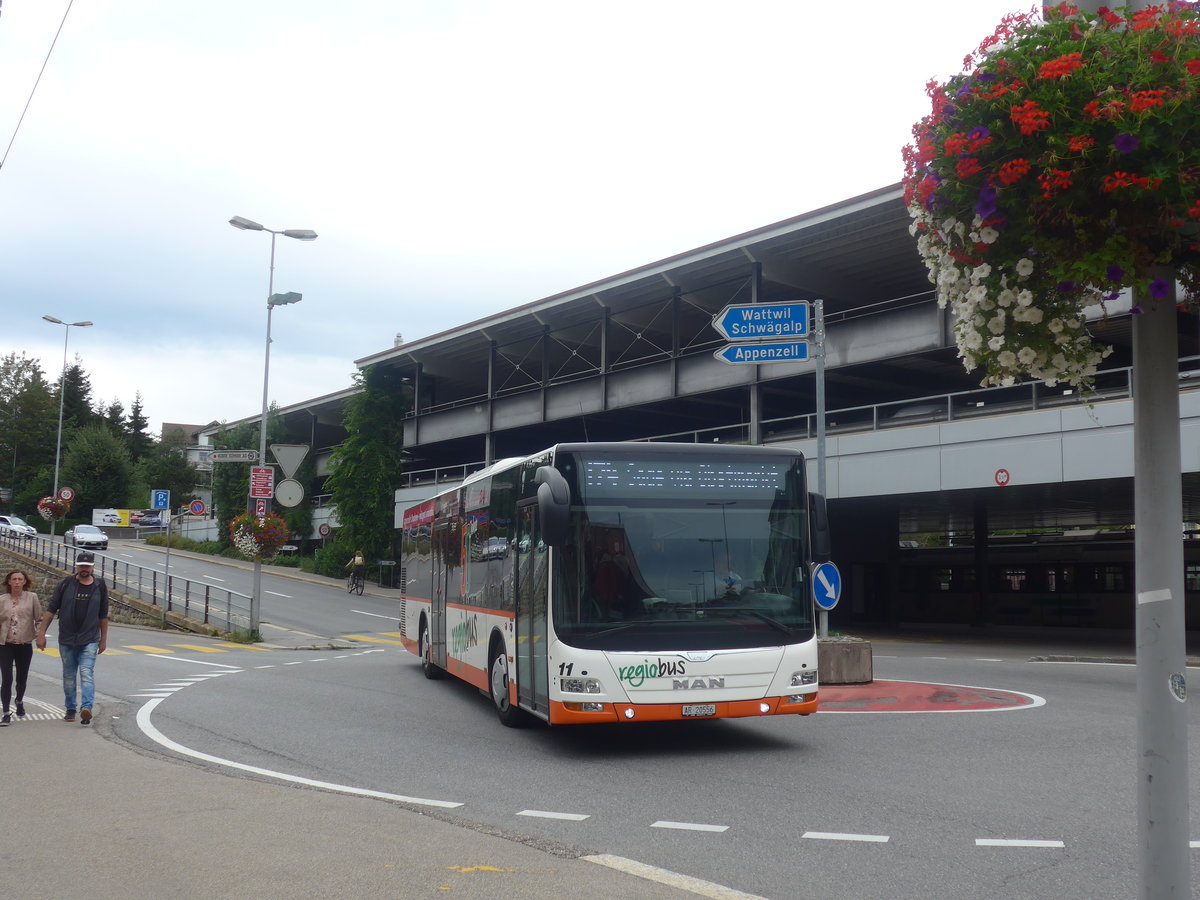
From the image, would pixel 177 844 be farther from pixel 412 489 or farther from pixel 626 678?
pixel 412 489

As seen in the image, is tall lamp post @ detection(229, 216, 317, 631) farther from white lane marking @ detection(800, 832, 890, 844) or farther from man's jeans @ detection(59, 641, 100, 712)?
white lane marking @ detection(800, 832, 890, 844)

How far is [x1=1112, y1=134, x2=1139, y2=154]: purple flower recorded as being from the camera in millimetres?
3207

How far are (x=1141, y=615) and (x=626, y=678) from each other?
6502 millimetres

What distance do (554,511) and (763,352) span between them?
6545 millimetres

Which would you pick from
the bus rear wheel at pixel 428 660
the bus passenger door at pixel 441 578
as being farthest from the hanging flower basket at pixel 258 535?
the bus passenger door at pixel 441 578

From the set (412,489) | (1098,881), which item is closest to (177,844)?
(1098,881)

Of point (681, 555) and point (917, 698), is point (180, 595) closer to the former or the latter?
point (917, 698)

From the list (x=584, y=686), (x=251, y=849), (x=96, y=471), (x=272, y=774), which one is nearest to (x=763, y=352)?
(x=584, y=686)

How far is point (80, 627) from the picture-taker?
459 inches

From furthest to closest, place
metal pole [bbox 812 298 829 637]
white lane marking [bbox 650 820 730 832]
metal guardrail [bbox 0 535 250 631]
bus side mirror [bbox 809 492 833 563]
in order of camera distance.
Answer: metal guardrail [bbox 0 535 250 631] → metal pole [bbox 812 298 829 637] → bus side mirror [bbox 809 492 833 563] → white lane marking [bbox 650 820 730 832]

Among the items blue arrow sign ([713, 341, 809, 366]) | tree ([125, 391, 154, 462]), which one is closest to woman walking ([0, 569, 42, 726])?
blue arrow sign ([713, 341, 809, 366])

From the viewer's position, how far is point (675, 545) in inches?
394

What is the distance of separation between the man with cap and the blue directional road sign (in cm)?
896

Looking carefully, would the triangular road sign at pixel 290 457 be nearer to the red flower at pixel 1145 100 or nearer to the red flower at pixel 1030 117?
the red flower at pixel 1030 117
